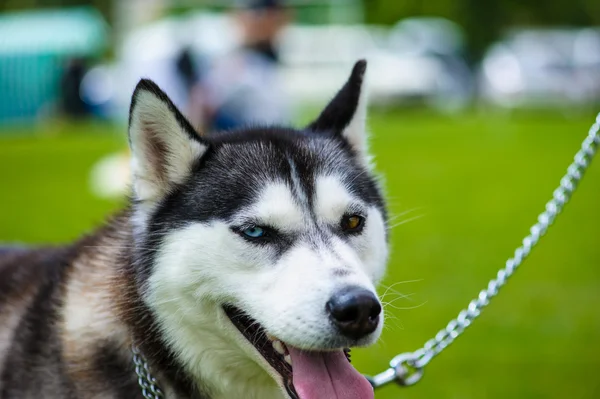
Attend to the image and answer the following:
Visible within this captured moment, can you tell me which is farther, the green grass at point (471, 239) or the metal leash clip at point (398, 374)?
the green grass at point (471, 239)

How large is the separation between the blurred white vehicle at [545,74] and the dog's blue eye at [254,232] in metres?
27.7

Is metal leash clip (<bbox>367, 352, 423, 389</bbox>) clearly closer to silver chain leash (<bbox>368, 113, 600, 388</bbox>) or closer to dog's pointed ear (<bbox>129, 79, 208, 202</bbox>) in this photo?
silver chain leash (<bbox>368, 113, 600, 388</bbox>)

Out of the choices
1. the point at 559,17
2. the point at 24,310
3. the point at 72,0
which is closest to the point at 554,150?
the point at 24,310

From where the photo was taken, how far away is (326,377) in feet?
9.41

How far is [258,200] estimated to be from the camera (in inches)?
117

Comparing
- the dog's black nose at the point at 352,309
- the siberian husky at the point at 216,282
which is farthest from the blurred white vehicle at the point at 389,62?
the dog's black nose at the point at 352,309

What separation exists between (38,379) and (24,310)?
0.39 meters

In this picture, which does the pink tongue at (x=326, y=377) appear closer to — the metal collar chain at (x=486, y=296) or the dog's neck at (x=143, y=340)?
the dog's neck at (x=143, y=340)

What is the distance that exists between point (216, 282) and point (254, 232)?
0.22 metres

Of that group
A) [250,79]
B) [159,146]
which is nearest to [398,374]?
[159,146]

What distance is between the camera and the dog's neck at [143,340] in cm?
297

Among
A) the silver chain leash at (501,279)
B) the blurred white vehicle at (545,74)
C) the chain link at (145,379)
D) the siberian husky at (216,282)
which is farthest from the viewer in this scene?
the blurred white vehicle at (545,74)

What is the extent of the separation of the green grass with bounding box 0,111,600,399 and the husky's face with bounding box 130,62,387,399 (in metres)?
0.52

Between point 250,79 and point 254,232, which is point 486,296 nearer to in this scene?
point 254,232
